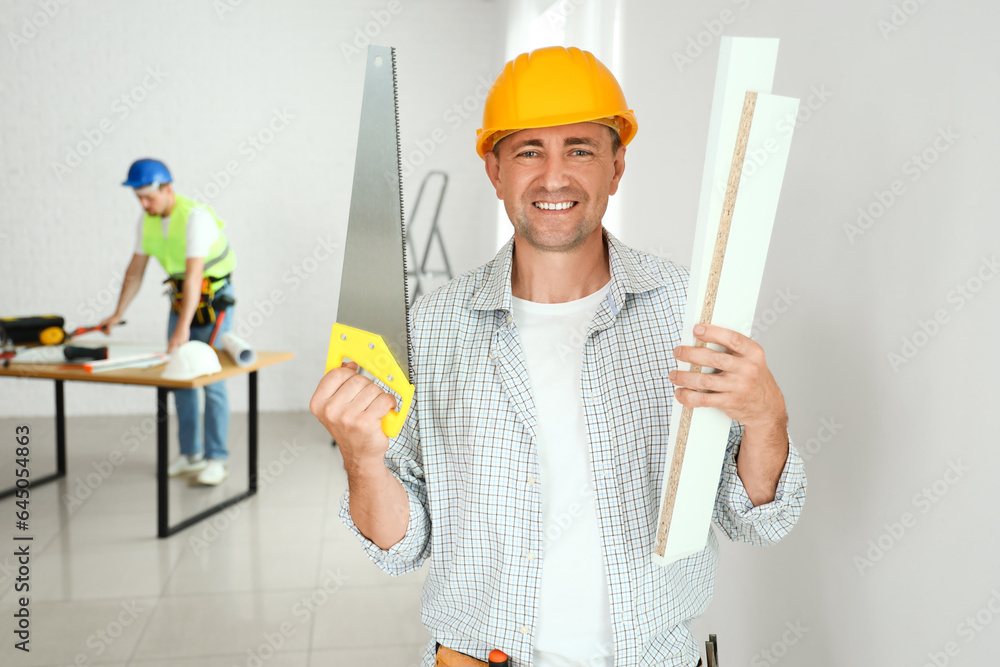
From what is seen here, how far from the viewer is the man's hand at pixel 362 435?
1062mm

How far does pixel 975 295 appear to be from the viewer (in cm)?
102

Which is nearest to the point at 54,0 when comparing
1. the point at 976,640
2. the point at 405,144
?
the point at 405,144

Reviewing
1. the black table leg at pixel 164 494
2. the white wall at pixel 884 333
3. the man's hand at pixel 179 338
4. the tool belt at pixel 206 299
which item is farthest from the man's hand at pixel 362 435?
the tool belt at pixel 206 299

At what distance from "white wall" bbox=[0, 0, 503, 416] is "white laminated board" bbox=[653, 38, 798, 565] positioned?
5051 millimetres

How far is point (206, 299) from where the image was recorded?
169 inches

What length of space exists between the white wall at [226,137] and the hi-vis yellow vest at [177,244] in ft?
5.97

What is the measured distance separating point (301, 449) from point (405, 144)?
9.23ft

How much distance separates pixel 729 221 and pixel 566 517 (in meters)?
0.66

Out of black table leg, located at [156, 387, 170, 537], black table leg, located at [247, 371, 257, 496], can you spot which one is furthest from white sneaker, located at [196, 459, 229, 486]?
A: black table leg, located at [156, 387, 170, 537]

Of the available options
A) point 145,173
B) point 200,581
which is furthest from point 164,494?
point 145,173

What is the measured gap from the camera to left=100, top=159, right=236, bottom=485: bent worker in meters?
4.09

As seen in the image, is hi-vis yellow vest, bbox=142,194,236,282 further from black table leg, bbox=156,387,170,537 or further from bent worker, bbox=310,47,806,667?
bent worker, bbox=310,47,806,667

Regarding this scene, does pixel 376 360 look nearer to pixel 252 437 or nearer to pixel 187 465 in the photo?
pixel 252 437

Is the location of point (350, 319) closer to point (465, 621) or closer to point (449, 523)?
point (449, 523)
